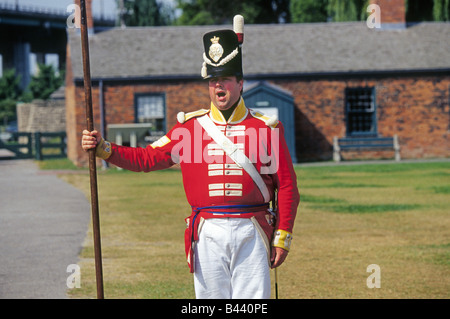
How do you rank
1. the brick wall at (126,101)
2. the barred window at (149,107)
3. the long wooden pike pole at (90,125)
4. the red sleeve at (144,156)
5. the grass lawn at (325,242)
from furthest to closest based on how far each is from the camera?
the barred window at (149,107)
the brick wall at (126,101)
the grass lawn at (325,242)
the red sleeve at (144,156)
the long wooden pike pole at (90,125)

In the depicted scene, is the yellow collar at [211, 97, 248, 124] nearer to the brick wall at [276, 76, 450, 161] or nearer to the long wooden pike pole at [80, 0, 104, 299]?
the long wooden pike pole at [80, 0, 104, 299]

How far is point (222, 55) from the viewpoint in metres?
Result: 4.66

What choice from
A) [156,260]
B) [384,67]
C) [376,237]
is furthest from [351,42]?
[156,260]

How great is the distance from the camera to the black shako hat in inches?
182

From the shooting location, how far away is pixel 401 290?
25.4 ft

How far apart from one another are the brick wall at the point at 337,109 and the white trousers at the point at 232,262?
22.6 metres

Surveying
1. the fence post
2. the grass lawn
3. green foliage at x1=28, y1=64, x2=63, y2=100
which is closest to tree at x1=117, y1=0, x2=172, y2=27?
green foliage at x1=28, y1=64, x2=63, y2=100

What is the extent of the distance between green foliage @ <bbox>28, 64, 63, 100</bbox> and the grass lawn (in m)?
39.4

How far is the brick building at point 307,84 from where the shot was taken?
26859 millimetres

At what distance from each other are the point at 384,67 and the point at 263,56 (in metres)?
4.42

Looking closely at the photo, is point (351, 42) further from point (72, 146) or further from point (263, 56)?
point (72, 146)

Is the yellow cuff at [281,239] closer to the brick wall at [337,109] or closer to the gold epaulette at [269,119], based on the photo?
the gold epaulette at [269,119]

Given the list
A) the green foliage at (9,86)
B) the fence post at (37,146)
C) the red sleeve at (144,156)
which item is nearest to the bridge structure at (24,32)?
the green foliage at (9,86)
